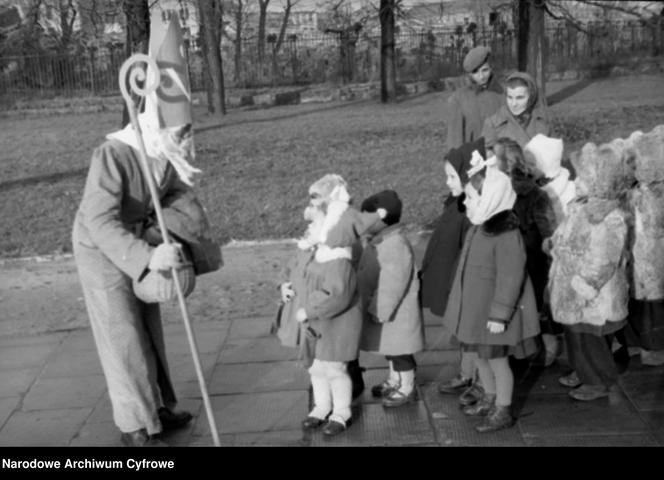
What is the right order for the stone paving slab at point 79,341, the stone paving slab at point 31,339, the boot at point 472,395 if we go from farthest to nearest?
the stone paving slab at point 31,339, the stone paving slab at point 79,341, the boot at point 472,395

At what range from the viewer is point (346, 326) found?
4805 millimetres

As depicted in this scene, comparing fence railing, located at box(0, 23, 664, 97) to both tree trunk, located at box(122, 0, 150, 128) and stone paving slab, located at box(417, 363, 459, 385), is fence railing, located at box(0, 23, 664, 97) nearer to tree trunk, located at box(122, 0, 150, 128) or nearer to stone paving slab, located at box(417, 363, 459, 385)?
tree trunk, located at box(122, 0, 150, 128)

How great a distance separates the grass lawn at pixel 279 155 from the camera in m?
9.95

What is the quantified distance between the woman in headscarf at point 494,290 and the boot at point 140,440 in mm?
1606

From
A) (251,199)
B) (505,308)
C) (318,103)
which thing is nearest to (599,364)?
(505,308)

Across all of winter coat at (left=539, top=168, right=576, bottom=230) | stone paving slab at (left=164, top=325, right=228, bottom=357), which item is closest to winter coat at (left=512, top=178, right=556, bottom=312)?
winter coat at (left=539, top=168, right=576, bottom=230)

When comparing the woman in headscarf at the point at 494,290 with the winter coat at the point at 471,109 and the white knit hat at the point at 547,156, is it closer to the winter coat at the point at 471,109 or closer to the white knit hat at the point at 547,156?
the white knit hat at the point at 547,156

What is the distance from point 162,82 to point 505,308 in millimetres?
1968

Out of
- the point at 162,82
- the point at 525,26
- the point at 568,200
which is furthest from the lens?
the point at 525,26

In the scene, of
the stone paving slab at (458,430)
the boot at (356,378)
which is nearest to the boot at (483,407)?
the stone paving slab at (458,430)

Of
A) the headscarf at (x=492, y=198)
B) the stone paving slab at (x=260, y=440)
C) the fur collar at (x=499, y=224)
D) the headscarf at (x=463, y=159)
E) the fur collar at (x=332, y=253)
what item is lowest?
the stone paving slab at (x=260, y=440)

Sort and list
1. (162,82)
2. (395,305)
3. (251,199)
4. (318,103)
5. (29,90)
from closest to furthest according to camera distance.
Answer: (162,82)
(395,305)
(251,199)
(318,103)
(29,90)

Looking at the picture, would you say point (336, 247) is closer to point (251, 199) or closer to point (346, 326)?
point (346, 326)

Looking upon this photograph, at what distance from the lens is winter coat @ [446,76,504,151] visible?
714 cm
